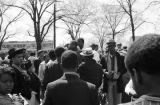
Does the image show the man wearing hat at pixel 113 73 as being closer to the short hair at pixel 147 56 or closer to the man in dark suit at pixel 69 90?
the man in dark suit at pixel 69 90

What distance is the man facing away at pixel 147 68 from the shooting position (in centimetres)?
151

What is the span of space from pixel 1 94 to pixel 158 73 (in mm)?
2894

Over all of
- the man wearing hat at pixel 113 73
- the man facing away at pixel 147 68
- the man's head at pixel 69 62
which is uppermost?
the man facing away at pixel 147 68

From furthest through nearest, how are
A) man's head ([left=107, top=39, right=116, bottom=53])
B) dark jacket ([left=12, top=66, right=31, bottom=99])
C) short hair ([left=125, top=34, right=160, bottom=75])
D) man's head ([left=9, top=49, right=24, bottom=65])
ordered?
man's head ([left=107, top=39, right=116, bottom=53])
man's head ([left=9, top=49, right=24, bottom=65])
dark jacket ([left=12, top=66, right=31, bottom=99])
short hair ([left=125, top=34, right=160, bottom=75])

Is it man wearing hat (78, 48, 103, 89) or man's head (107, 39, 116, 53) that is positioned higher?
man's head (107, 39, 116, 53)

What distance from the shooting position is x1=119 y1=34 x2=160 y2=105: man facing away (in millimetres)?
1514

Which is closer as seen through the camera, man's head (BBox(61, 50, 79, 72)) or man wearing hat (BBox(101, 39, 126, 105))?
man's head (BBox(61, 50, 79, 72))

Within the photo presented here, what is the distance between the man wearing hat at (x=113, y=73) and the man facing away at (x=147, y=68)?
5911mm

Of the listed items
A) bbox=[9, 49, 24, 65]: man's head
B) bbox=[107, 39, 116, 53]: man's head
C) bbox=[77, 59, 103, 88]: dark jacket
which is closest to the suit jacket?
bbox=[9, 49, 24, 65]: man's head

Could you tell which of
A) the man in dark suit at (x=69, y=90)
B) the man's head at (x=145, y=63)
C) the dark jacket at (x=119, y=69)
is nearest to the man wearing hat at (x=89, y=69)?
the dark jacket at (x=119, y=69)

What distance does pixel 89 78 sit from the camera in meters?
7.10

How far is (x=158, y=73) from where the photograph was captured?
4.99 ft

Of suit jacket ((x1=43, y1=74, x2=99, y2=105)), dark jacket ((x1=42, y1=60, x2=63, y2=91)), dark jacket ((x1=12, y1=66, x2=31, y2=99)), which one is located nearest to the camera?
suit jacket ((x1=43, y1=74, x2=99, y2=105))

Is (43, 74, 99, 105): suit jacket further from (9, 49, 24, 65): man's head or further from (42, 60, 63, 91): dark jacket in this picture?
(42, 60, 63, 91): dark jacket
